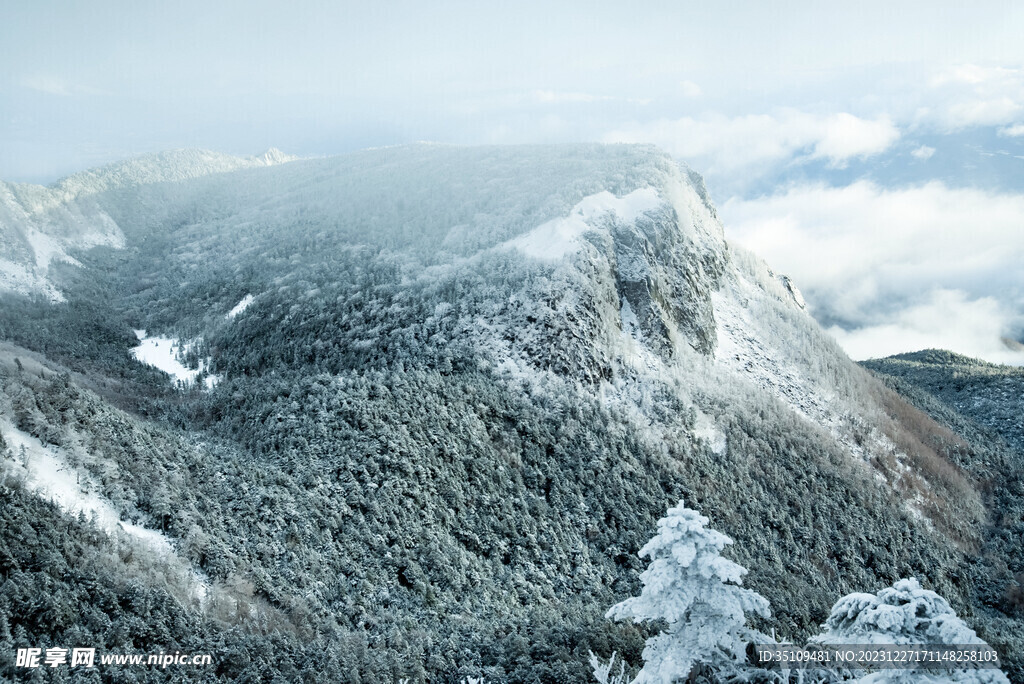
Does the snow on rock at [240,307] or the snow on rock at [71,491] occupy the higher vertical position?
the snow on rock at [240,307]

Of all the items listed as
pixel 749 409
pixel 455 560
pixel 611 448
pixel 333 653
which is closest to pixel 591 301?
pixel 611 448

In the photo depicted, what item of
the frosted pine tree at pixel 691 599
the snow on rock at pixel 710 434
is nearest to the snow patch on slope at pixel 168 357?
the snow on rock at pixel 710 434

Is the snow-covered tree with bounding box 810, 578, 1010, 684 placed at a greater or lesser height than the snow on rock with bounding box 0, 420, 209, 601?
greater

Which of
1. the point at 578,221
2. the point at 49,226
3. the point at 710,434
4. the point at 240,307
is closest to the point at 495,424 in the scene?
the point at 710,434

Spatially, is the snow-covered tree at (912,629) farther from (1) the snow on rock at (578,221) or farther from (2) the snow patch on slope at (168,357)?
(2) the snow patch on slope at (168,357)

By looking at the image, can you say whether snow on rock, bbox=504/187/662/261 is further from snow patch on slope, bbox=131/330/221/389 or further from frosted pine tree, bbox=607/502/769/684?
frosted pine tree, bbox=607/502/769/684

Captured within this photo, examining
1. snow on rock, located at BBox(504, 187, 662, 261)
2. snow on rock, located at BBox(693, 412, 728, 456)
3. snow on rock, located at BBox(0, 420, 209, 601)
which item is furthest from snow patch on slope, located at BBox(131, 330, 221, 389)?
snow on rock, located at BBox(693, 412, 728, 456)
